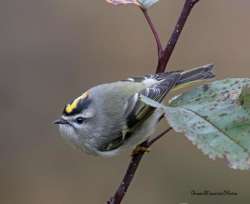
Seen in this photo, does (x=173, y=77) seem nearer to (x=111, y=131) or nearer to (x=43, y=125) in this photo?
(x=111, y=131)

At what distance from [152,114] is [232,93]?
876 millimetres

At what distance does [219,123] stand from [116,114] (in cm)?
100

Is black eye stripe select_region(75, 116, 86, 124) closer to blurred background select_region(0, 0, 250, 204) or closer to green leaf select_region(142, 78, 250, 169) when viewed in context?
green leaf select_region(142, 78, 250, 169)

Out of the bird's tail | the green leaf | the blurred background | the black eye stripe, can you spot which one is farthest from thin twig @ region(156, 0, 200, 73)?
the blurred background

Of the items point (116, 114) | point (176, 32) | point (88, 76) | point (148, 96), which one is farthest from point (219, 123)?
point (88, 76)

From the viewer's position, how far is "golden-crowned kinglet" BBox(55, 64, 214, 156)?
6.20ft

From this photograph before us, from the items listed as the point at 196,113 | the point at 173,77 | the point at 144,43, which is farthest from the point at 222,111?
the point at 144,43

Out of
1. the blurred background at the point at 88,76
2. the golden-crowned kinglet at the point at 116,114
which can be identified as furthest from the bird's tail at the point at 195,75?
the blurred background at the point at 88,76

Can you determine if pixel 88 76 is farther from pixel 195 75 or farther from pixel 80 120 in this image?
pixel 195 75

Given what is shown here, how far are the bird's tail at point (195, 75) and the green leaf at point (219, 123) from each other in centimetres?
78

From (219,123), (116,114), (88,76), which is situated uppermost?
(219,123)

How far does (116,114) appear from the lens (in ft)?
6.47

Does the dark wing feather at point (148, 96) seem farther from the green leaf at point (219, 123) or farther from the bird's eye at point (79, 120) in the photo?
the green leaf at point (219, 123)

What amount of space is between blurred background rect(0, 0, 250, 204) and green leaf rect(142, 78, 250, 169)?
2.87 metres
